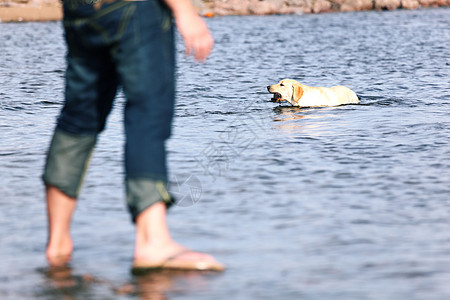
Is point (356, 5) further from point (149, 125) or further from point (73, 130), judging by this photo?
point (149, 125)

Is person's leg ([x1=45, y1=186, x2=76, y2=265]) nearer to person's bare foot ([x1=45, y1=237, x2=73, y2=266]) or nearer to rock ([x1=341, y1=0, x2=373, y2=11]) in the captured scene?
person's bare foot ([x1=45, y1=237, x2=73, y2=266])

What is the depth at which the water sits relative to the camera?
333cm

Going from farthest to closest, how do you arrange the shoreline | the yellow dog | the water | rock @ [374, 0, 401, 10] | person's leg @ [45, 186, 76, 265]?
1. rock @ [374, 0, 401, 10]
2. the shoreline
3. the yellow dog
4. person's leg @ [45, 186, 76, 265]
5. the water

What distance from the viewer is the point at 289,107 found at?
10.9 metres

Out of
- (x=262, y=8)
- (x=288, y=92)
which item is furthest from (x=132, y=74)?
(x=262, y=8)

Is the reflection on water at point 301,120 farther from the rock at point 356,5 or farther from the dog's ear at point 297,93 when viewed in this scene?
the rock at point 356,5

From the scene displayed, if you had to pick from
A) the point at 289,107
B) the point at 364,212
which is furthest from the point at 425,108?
the point at 364,212

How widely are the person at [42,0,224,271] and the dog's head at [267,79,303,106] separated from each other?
7359mm

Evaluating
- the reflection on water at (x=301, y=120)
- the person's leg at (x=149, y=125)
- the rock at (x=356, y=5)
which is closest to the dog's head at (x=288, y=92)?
the reflection on water at (x=301, y=120)

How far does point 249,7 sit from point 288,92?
52420mm

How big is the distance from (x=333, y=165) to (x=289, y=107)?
486 cm

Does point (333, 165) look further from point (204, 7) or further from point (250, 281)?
point (204, 7)

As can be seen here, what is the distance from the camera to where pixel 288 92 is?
429 inches

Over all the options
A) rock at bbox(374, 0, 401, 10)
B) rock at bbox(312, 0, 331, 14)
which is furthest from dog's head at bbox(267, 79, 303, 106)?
rock at bbox(374, 0, 401, 10)
